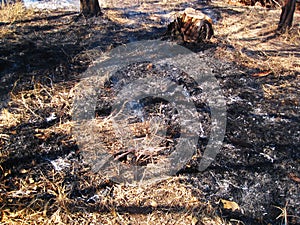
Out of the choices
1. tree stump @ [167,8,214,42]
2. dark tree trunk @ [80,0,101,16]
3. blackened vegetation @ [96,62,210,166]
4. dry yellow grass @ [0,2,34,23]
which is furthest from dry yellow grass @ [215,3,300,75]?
dry yellow grass @ [0,2,34,23]

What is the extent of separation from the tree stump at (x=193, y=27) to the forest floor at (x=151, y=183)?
13 cm

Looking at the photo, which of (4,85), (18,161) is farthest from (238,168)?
(4,85)

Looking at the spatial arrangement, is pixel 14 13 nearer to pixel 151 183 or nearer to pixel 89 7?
pixel 89 7

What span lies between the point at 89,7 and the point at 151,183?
3.49 m

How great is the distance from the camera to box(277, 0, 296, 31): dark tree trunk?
358 centimetres

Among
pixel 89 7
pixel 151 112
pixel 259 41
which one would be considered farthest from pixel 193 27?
pixel 89 7

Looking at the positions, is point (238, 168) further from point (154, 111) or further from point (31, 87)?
point (31, 87)

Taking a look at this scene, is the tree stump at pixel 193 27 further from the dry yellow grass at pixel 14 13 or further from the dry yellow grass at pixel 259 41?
the dry yellow grass at pixel 14 13

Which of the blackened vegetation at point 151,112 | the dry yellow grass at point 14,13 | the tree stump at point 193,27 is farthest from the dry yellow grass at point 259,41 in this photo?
the dry yellow grass at point 14,13

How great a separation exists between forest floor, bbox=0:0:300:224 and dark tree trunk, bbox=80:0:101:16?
605 millimetres

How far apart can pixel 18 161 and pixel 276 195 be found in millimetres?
1715

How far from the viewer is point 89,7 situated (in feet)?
14.2

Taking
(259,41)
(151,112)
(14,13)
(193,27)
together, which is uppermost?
(14,13)

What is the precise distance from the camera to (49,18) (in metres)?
4.37
